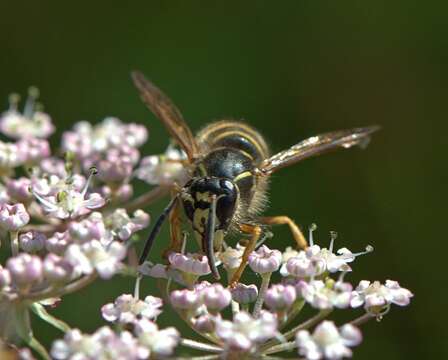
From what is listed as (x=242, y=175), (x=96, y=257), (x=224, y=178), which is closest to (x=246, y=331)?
(x=96, y=257)

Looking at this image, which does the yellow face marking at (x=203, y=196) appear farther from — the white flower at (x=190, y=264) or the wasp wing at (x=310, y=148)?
the wasp wing at (x=310, y=148)

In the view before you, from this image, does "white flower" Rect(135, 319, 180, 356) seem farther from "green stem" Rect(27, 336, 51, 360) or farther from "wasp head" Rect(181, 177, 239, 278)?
"wasp head" Rect(181, 177, 239, 278)

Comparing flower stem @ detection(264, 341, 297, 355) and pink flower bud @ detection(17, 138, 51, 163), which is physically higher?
pink flower bud @ detection(17, 138, 51, 163)

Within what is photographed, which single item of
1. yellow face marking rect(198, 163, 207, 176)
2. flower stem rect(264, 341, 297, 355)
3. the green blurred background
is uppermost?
the green blurred background

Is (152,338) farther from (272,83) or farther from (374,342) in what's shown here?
(272,83)

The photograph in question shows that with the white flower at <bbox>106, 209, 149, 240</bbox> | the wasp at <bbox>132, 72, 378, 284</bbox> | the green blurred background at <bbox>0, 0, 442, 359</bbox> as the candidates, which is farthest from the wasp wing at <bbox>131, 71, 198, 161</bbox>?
the green blurred background at <bbox>0, 0, 442, 359</bbox>

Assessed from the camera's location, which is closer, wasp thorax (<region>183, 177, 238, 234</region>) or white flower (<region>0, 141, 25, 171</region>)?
wasp thorax (<region>183, 177, 238, 234</region>)

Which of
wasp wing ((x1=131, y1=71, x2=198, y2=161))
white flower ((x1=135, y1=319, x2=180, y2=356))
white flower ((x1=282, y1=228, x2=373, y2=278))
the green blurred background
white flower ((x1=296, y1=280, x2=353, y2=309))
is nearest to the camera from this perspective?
white flower ((x1=135, y1=319, x2=180, y2=356))

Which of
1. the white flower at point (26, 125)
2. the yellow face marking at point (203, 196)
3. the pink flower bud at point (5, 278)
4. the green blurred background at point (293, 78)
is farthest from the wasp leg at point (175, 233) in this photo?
the green blurred background at point (293, 78)
